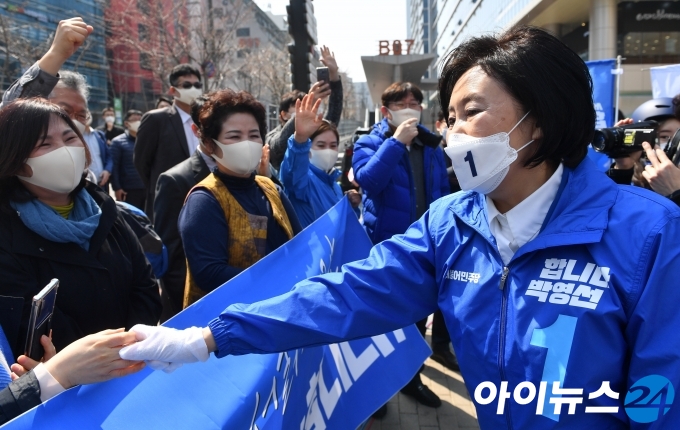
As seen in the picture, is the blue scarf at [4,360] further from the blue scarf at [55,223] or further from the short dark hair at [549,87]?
the short dark hair at [549,87]

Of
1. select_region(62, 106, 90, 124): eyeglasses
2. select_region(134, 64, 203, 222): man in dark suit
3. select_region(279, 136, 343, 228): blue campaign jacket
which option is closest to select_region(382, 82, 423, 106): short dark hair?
select_region(279, 136, 343, 228): blue campaign jacket

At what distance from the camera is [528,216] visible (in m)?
1.48

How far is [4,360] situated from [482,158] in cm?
153

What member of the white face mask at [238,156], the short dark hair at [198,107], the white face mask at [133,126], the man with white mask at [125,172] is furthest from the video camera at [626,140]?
the white face mask at [133,126]

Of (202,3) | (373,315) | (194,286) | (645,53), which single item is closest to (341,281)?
(373,315)

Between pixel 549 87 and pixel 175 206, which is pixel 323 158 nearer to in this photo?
pixel 175 206

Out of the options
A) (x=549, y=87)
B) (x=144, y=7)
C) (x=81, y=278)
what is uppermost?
(x=144, y=7)

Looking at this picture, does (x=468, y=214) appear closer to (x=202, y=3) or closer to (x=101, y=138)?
(x=101, y=138)

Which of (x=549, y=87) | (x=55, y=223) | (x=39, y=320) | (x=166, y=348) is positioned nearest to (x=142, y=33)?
(x=55, y=223)

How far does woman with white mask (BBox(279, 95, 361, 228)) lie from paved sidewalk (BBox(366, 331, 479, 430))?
4.78 ft

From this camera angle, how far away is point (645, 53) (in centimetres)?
2723

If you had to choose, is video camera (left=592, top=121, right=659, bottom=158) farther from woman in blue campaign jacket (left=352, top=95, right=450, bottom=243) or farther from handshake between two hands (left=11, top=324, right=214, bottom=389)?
handshake between two hands (left=11, top=324, right=214, bottom=389)

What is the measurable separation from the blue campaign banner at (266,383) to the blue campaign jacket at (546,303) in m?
0.21

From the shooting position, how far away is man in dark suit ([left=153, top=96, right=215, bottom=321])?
3.18 meters
